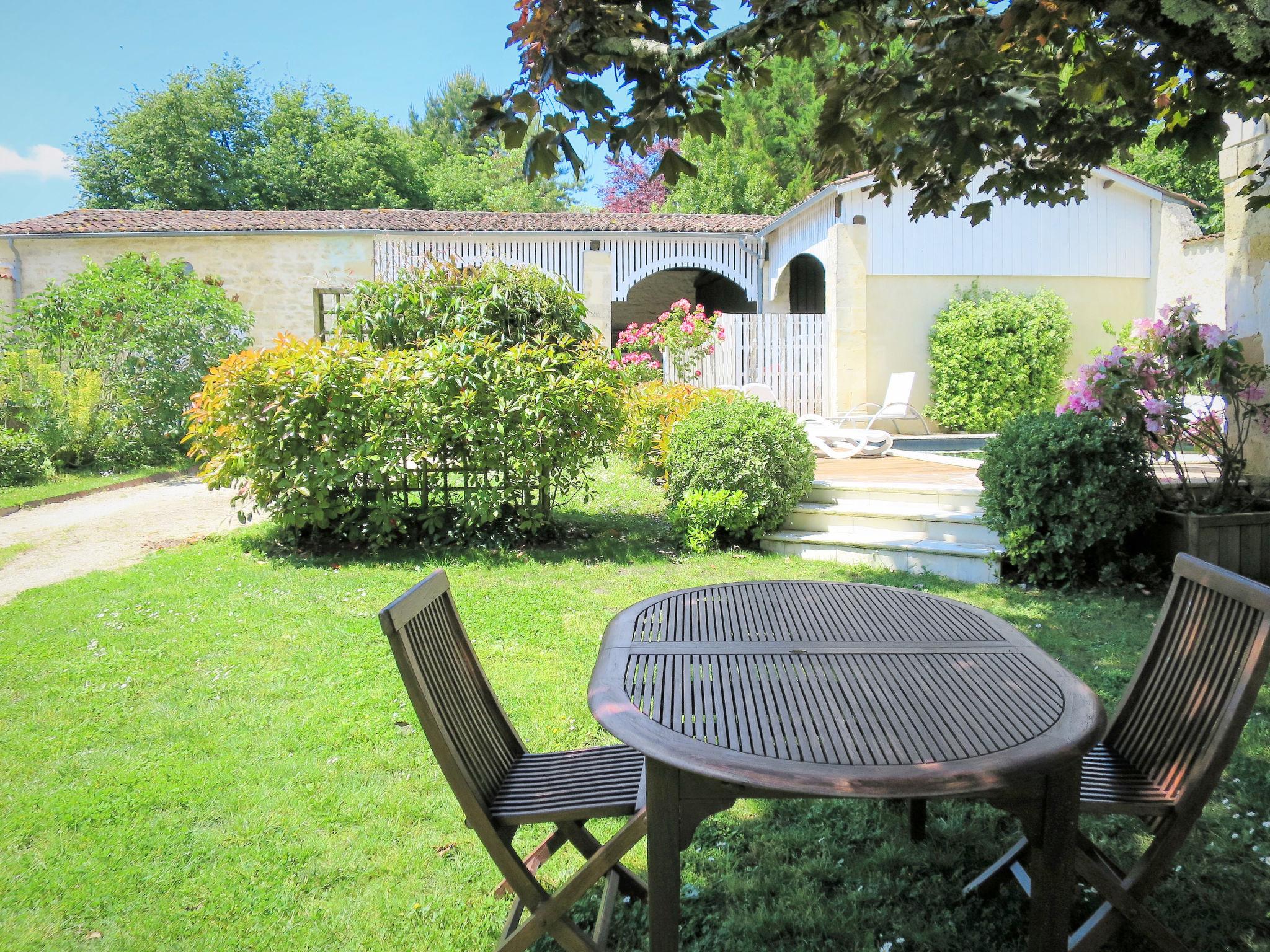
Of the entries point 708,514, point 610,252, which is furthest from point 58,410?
point 610,252

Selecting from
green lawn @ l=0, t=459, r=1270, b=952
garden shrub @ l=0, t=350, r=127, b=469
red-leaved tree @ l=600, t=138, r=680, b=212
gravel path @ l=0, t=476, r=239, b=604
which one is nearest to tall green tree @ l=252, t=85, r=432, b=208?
red-leaved tree @ l=600, t=138, r=680, b=212

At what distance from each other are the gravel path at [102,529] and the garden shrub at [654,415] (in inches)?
160

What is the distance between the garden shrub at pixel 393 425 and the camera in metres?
5.79

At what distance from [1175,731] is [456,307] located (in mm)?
5804

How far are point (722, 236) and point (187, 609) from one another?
46.1 ft

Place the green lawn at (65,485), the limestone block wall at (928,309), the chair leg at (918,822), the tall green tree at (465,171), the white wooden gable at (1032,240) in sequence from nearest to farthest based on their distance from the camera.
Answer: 1. the chair leg at (918,822)
2. the green lawn at (65,485)
3. the white wooden gable at (1032,240)
4. the limestone block wall at (928,309)
5. the tall green tree at (465,171)

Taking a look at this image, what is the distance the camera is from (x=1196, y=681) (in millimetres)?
1848

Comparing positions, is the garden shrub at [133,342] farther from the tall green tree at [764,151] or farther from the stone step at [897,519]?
the tall green tree at [764,151]

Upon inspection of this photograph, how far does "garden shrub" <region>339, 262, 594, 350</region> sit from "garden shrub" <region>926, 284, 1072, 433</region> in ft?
27.2

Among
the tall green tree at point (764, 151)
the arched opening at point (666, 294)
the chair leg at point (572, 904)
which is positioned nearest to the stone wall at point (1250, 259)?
the chair leg at point (572, 904)

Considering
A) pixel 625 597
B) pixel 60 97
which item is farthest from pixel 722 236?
pixel 60 97

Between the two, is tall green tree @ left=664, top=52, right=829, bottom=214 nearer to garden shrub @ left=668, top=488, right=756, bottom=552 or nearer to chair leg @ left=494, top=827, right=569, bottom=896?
garden shrub @ left=668, top=488, right=756, bottom=552

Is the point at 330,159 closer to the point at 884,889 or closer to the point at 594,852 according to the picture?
the point at 594,852

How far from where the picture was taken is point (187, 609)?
189 inches
